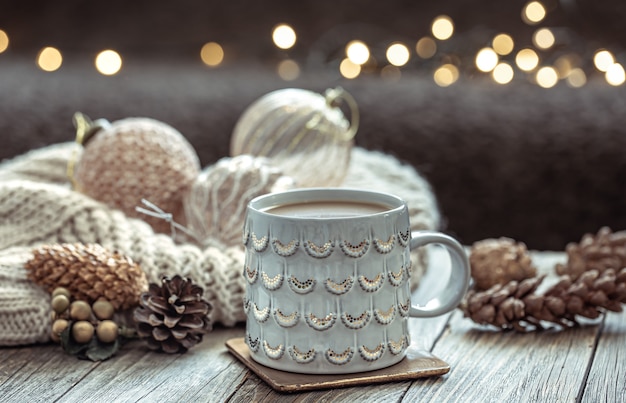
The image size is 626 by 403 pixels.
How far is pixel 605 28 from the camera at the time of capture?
1.87m

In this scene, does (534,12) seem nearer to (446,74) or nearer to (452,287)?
(446,74)

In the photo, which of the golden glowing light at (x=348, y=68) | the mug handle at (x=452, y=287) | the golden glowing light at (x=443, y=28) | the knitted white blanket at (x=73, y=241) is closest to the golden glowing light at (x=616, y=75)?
the golden glowing light at (x=443, y=28)

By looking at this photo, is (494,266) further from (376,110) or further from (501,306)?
(376,110)

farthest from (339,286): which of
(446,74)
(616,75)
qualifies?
(446,74)

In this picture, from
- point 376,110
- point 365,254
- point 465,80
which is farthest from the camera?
point 465,80

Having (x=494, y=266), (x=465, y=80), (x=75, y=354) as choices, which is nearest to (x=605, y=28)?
(x=465, y=80)

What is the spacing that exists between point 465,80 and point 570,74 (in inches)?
11.1

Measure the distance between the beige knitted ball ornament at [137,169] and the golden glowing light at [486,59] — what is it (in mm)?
1093

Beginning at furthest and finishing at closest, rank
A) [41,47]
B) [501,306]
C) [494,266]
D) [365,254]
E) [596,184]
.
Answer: [41,47] → [596,184] → [494,266] → [501,306] → [365,254]

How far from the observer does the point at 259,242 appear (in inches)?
24.1

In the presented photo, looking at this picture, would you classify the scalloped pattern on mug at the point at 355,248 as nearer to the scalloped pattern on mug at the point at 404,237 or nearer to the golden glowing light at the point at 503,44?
the scalloped pattern on mug at the point at 404,237

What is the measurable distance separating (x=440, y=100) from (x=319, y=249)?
0.88 meters

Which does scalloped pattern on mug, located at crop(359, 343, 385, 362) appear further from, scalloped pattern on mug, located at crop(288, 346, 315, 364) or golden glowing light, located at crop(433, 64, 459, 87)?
golden glowing light, located at crop(433, 64, 459, 87)

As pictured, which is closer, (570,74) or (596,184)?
(596,184)
